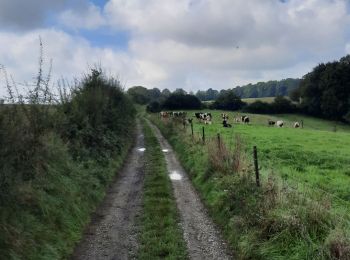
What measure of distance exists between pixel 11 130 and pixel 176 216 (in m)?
5.74

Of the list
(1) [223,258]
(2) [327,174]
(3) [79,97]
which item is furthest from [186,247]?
(3) [79,97]

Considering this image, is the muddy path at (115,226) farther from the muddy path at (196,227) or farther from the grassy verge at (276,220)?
the grassy verge at (276,220)

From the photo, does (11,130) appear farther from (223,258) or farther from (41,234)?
(223,258)

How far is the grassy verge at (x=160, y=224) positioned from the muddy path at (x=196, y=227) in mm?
221

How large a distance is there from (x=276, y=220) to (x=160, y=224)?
3.70 meters

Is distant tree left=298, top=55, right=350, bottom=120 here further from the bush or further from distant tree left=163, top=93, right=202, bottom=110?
the bush

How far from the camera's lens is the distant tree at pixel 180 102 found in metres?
110

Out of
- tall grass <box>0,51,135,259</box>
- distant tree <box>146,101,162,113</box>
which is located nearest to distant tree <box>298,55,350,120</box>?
distant tree <box>146,101,162,113</box>

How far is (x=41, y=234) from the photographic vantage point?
9984mm

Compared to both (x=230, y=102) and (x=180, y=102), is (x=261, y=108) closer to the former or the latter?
(x=230, y=102)

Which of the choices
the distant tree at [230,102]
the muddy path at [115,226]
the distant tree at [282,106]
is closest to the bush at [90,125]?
the muddy path at [115,226]

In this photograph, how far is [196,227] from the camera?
12375 mm

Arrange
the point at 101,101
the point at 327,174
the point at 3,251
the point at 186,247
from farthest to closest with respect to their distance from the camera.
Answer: the point at 101,101 → the point at 327,174 → the point at 186,247 → the point at 3,251

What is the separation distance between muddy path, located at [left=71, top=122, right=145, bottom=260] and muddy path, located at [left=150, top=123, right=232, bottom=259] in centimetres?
137
